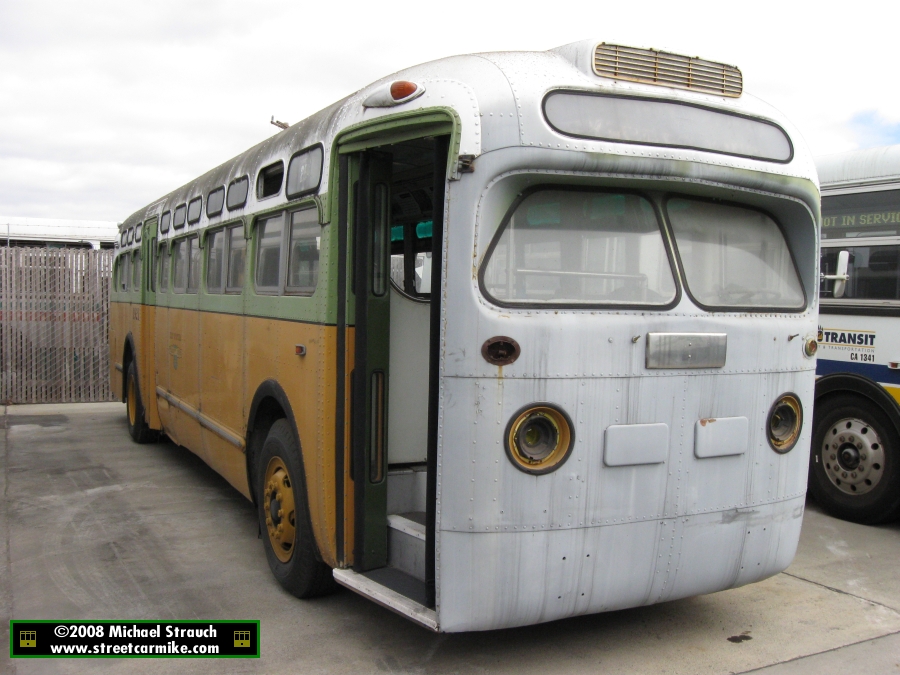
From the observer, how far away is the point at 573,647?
4.04 meters

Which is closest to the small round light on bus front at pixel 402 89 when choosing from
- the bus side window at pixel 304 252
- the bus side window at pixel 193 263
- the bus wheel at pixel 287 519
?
the bus side window at pixel 304 252

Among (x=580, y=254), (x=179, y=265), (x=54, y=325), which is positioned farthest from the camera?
(x=54, y=325)

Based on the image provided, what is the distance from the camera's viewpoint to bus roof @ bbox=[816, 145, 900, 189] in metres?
6.52

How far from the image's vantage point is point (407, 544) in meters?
4.00

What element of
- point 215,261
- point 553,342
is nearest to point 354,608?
point 553,342

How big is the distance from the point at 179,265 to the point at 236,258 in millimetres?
2194

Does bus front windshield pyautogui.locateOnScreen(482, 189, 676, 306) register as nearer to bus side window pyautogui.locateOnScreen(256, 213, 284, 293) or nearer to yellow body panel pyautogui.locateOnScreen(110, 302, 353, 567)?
yellow body panel pyautogui.locateOnScreen(110, 302, 353, 567)

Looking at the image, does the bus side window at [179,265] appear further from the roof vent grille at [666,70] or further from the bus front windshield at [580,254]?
the roof vent grille at [666,70]

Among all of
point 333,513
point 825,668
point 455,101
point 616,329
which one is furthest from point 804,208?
point 333,513

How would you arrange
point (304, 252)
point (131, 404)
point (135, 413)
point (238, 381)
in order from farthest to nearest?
point (131, 404) < point (135, 413) < point (238, 381) < point (304, 252)

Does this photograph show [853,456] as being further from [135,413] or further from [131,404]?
[131,404]

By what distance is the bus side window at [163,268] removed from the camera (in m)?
8.30

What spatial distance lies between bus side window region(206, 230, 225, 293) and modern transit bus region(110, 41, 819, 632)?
5.64 feet

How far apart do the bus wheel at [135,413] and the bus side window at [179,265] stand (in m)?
2.34
